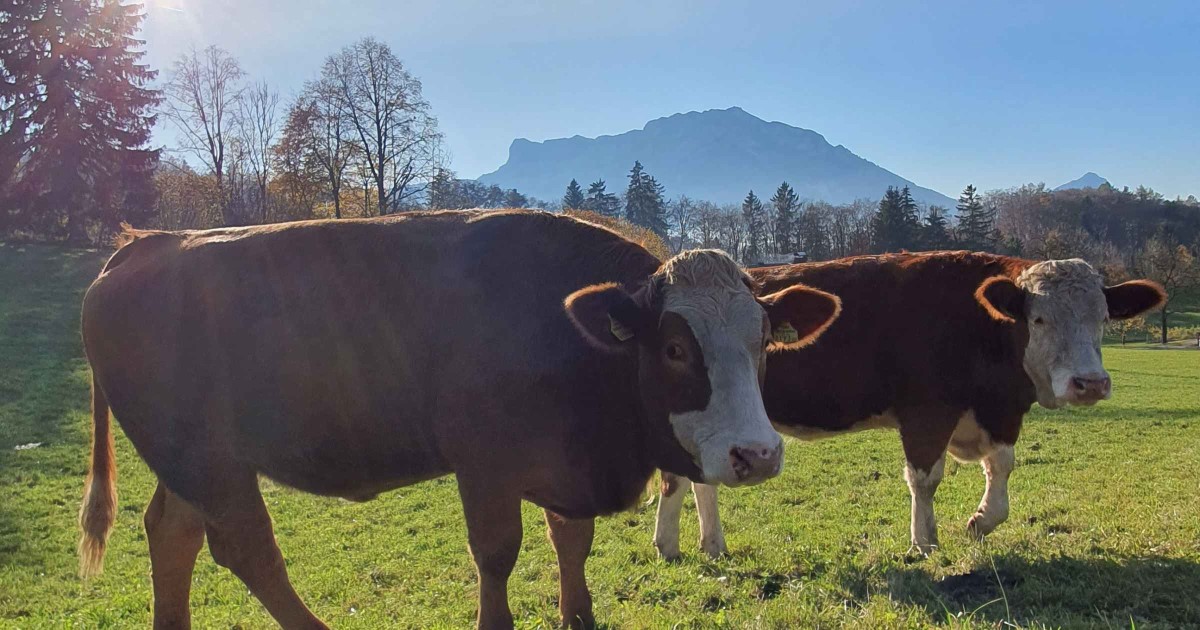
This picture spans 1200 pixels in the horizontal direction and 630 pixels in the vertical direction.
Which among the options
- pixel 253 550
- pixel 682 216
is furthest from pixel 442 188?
pixel 682 216

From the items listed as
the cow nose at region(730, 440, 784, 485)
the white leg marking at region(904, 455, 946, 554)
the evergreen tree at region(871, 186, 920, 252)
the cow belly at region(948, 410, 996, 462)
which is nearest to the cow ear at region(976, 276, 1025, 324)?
the cow belly at region(948, 410, 996, 462)

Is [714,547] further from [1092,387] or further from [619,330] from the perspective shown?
[619,330]

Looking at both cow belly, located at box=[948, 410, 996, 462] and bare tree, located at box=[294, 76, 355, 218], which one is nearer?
cow belly, located at box=[948, 410, 996, 462]

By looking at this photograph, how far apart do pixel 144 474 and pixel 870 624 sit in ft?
42.5

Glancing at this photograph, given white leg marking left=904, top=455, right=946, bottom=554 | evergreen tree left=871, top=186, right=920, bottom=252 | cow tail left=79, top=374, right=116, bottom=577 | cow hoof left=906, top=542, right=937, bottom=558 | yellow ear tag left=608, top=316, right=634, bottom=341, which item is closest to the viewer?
yellow ear tag left=608, top=316, right=634, bottom=341

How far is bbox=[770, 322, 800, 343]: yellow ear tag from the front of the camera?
4266 millimetres

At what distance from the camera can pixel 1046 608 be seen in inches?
177

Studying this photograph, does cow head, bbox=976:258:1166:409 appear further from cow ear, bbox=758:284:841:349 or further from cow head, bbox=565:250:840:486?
cow head, bbox=565:250:840:486

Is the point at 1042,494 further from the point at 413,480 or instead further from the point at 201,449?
the point at 201,449

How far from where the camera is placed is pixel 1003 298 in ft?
22.0

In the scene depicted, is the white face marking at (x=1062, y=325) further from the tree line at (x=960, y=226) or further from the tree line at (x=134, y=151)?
the tree line at (x=960, y=226)

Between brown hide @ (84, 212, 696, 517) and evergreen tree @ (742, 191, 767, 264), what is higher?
evergreen tree @ (742, 191, 767, 264)

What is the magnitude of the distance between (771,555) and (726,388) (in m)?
3.81

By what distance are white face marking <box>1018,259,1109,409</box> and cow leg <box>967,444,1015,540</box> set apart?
64 cm
